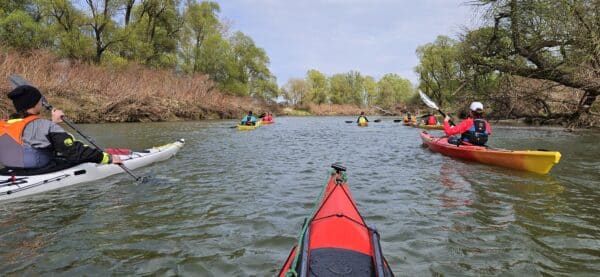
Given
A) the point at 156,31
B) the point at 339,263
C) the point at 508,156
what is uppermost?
the point at 156,31

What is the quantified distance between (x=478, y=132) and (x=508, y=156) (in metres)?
1.51

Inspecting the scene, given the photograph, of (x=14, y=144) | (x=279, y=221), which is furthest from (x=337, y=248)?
(x=14, y=144)

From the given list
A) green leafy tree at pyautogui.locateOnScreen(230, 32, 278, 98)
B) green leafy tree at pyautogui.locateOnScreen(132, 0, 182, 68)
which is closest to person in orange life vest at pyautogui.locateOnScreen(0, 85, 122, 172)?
green leafy tree at pyautogui.locateOnScreen(132, 0, 182, 68)

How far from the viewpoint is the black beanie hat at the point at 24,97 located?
505 cm

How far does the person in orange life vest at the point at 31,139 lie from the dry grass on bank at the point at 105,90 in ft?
40.1

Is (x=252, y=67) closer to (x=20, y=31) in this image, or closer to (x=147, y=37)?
(x=147, y=37)

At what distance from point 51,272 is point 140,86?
89.3ft

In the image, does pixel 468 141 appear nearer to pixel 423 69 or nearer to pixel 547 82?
pixel 547 82

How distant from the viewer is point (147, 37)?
38594mm

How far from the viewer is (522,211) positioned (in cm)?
502

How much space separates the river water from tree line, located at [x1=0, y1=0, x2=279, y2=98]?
2916cm

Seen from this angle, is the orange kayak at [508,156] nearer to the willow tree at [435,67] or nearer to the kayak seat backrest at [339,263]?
the kayak seat backrest at [339,263]

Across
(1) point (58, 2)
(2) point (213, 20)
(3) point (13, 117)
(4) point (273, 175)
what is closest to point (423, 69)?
(2) point (213, 20)

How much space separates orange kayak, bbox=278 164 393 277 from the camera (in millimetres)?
2395
